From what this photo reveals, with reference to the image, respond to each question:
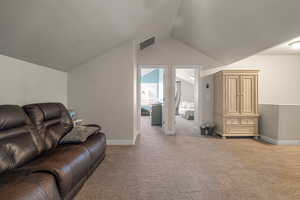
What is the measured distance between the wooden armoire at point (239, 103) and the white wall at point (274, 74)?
670 mm

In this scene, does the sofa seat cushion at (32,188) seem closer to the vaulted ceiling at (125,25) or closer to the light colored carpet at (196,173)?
the light colored carpet at (196,173)

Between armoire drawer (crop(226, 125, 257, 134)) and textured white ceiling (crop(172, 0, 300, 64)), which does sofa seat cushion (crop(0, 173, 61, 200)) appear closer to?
textured white ceiling (crop(172, 0, 300, 64))

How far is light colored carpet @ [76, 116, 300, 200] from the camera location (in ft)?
5.92

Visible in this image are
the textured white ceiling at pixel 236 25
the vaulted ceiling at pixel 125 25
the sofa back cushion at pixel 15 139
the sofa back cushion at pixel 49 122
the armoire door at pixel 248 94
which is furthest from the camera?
the armoire door at pixel 248 94

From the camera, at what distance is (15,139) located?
1.66 metres

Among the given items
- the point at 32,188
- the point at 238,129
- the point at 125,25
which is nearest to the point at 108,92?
the point at 125,25

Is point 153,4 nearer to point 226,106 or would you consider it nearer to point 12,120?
point 12,120

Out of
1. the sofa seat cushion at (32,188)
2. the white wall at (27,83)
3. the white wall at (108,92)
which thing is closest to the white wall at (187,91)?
the white wall at (108,92)

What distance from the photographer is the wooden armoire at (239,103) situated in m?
4.12

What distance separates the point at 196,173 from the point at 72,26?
2753mm

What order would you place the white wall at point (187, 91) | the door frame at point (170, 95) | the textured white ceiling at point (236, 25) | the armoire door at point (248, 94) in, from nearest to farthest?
the textured white ceiling at point (236, 25), the armoire door at point (248, 94), the door frame at point (170, 95), the white wall at point (187, 91)

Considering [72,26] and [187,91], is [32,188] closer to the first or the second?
[72,26]

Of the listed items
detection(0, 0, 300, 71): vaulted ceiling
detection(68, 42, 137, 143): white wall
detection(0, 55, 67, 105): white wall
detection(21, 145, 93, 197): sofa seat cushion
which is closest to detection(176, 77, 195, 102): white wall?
detection(0, 0, 300, 71): vaulted ceiling

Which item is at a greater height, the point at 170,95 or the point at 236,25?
the point at 236,25
